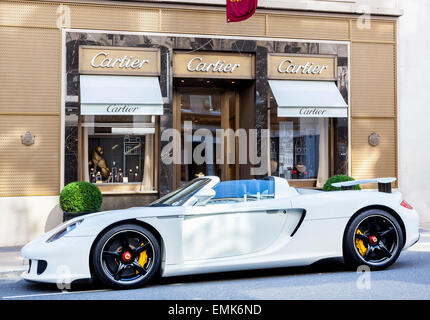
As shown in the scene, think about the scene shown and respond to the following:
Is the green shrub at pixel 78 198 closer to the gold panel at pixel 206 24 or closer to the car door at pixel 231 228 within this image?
the gold panel at pixel 206 24

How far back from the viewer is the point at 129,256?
5.52 metres

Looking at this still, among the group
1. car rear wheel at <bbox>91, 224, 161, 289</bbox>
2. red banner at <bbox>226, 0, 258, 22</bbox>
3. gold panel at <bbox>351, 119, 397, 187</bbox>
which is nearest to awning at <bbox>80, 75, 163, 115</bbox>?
red banner at <bbox>226, 0, 258, 22</bbox>

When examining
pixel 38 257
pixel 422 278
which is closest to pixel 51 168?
pixel 38 257

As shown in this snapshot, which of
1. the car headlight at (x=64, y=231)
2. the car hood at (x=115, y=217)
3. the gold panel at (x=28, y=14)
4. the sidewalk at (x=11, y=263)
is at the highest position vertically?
the gold panel at (x=28, y=14)

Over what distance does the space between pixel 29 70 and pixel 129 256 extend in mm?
6627

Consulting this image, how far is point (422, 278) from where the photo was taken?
5816mm

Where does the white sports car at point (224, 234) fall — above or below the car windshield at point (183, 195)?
below

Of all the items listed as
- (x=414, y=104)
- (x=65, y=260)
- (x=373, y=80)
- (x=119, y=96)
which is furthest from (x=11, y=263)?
(x=414, y=104)

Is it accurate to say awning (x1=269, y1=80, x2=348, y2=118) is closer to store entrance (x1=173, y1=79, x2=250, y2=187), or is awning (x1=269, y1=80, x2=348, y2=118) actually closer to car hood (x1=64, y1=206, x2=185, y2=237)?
store entrance (x1=173, y1=79, x2=250, y2=187)

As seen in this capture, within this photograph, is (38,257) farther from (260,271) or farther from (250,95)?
(250,95)

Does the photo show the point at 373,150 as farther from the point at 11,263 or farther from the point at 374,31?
the point at 11,263

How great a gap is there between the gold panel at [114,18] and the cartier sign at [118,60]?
45cm

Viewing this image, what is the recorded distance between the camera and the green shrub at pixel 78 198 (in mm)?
10078

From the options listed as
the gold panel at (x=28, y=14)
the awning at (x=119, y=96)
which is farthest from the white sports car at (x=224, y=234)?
the gold panel at (x=28, y=14)
